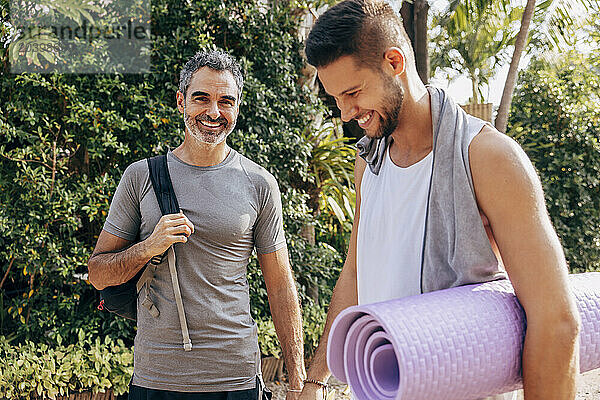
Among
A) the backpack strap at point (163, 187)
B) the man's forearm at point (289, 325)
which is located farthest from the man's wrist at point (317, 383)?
the backpack strap at point (163, 187)

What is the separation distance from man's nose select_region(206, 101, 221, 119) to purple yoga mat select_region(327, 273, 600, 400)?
163 cm

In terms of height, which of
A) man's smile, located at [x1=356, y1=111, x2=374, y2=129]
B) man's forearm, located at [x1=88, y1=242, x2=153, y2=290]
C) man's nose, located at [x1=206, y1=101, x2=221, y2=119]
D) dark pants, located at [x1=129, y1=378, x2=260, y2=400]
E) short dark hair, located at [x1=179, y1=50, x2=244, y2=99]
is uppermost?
short dark hair, located at [x1=179, y1=50, x2=244, y2=99]

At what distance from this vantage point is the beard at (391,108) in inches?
58.5

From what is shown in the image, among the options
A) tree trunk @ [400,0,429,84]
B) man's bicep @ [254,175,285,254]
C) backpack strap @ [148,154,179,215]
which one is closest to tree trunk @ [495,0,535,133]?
tree trunk @ [400,0,429,84]

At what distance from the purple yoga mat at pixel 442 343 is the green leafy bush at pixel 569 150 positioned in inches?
294

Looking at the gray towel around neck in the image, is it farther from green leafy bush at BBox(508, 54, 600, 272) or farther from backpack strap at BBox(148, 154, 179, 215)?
green leafy bush at BBox(508, 54, 600, 272)

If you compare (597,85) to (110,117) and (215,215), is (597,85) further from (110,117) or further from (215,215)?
(215,215)

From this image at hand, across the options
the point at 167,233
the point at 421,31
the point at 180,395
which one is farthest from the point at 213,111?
the point at 421,31

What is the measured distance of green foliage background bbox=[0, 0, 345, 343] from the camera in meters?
4.32

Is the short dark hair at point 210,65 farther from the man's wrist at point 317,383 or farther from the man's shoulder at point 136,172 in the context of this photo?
the man's wrist at point 317,383

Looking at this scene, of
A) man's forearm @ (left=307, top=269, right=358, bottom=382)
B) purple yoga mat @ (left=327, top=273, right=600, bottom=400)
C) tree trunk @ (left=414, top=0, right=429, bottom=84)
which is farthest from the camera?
tree trunk @ (left=414, top=0, right=429, bottom=84)

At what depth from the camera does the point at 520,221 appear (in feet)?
4.07

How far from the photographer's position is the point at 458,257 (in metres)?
1.35

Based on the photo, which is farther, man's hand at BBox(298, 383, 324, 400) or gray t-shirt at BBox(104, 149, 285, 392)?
gray t-shirt at BBox(104, 149, 285, 392)
